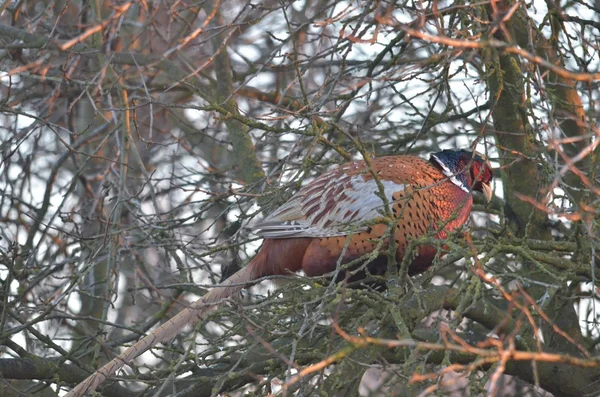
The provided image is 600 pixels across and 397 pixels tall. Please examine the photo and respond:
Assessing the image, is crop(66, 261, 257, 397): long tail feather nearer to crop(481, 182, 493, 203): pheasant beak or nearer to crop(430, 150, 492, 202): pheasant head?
crop(430, 150, 492, 202): pheasant head

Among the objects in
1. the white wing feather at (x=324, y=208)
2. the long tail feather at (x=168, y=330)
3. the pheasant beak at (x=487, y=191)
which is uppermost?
the white wing feather at (x=324, y=208)

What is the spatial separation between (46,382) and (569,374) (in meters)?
3.08

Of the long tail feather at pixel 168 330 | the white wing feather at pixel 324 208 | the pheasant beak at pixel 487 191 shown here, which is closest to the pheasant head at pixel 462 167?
the pheasant beak at pixel 487 191

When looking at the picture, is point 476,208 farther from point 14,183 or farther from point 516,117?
point 14,183

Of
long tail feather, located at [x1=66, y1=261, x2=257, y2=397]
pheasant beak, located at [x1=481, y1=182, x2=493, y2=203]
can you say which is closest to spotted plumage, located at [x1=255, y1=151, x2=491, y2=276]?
pheasant beak, located at [x1=481, y1=182, x2=493, y2=203]

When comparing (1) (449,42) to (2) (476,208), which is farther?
(2) (476,208)

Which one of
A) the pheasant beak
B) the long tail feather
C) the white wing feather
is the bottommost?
the long tail feather

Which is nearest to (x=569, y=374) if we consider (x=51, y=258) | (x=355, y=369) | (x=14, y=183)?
(x=355, y=369)

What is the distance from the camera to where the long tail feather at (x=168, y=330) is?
441 cm

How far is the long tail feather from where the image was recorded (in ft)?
14.5

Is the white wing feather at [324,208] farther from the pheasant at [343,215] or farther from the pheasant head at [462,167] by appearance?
the pheasant head at [462,167]

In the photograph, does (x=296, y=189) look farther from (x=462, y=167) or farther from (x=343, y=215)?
(x=462, y=167)

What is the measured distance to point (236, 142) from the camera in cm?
650

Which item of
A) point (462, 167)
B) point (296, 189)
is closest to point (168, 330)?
point (296, 189)
